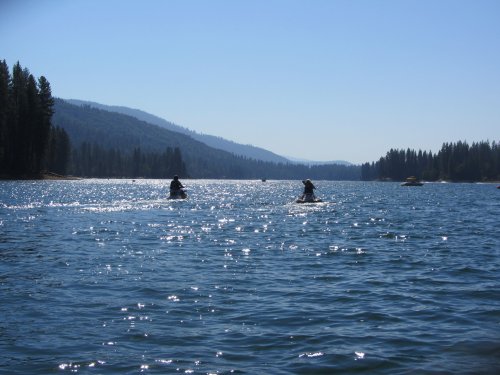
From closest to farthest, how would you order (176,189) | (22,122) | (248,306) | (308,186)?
(248,306) → (308,186) → (176,189) → (22,122)

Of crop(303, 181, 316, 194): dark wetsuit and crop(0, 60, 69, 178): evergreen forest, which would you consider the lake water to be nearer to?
crop(303, 181, 316, 194): dark wetsuit

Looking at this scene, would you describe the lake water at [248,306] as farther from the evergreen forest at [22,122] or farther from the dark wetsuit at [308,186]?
the evergreen forest at [22,122]

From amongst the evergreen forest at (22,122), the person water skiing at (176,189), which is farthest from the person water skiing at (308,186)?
the evergreen forest at (22,122)

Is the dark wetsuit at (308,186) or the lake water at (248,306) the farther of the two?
the dark wetsuit at (308,186)

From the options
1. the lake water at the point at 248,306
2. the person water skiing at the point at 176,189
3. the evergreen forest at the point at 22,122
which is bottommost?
the lake water at the point at 248,306

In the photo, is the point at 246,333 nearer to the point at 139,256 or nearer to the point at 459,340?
the point at 459,340

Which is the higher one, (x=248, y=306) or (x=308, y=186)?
(x=308, y=186)

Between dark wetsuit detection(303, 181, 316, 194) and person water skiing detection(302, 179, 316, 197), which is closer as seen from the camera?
person water skiing detection(302, 179, 316, 197)

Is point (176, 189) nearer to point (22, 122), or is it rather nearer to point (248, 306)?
point (248, 306)

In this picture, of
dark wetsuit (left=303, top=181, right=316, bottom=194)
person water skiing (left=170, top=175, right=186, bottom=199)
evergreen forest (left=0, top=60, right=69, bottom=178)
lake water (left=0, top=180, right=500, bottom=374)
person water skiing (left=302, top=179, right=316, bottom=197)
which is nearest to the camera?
lake water (left=0, top=180, right=500, bottom=374)

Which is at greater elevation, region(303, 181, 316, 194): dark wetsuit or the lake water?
region(303, 181, 316, 194): dark wetsuit

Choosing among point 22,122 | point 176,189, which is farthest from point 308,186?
point 22,122

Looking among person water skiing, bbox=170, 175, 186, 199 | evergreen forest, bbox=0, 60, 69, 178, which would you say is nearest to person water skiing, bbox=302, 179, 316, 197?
person water skiing, bbox=170, 175, 186, 199

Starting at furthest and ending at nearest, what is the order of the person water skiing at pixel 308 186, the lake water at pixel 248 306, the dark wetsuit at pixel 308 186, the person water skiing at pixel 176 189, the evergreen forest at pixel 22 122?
1. the evergreen forest at pixel 22 122
2. the person water skiing at pixel 176 189
3. the dark wetsuit at pixel 308 186
4. the person water skiing at pixel 308 186
5. the lake water at pixel 248 306
